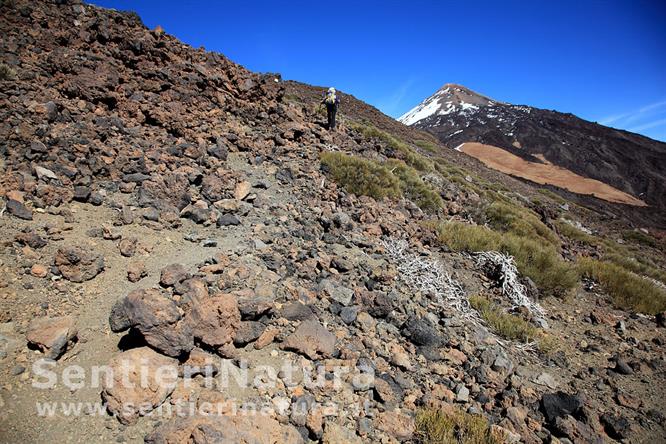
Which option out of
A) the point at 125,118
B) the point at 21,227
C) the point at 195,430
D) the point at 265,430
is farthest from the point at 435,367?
the point at 125,118

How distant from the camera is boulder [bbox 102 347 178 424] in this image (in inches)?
91.9

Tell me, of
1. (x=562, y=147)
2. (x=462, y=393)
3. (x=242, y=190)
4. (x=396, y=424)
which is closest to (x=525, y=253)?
(x=462, y=393)

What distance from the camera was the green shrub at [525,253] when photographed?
5.80 meters

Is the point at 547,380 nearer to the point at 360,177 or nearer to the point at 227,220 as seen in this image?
the point at 227,220

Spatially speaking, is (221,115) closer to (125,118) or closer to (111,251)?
(125,118)

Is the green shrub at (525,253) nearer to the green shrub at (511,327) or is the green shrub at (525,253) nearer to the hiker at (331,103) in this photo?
the green shrub at (511,327)

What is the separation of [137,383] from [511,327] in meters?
4.25

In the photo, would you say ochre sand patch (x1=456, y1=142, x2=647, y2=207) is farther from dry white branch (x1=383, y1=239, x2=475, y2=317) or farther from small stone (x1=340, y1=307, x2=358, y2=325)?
small stone (x1=340, y1=307, x2=358, y2=325)

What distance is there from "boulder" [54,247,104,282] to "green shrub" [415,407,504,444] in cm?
330

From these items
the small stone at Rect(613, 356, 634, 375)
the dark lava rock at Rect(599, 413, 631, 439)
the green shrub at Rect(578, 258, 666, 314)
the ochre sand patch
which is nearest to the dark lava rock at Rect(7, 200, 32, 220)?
the dark lava rock at Rect(599, 413, 631, 439)

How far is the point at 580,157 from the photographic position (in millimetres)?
42469

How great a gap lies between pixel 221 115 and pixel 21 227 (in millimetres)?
4499

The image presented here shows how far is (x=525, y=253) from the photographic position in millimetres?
6242

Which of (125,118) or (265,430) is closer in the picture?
(265,430)
